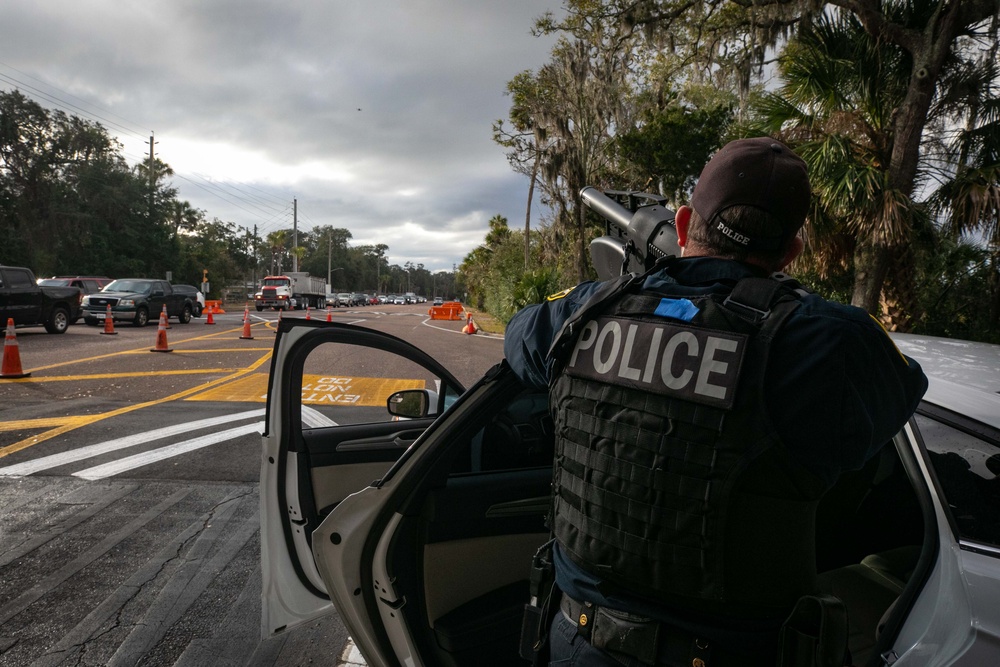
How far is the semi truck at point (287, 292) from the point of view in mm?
37781

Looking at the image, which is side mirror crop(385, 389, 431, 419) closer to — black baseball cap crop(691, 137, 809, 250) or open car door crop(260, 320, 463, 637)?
open car door crop(260, 320, 463, 637)

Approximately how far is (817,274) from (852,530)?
26.5 ft

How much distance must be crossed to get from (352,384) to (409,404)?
702 cm

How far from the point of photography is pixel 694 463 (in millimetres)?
1131

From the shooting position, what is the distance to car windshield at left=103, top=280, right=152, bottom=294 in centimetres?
1912

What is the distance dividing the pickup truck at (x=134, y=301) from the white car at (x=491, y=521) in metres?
18.0

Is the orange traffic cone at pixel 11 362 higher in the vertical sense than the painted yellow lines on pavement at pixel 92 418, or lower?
higher

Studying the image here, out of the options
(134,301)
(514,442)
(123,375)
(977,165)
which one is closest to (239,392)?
(123,375)

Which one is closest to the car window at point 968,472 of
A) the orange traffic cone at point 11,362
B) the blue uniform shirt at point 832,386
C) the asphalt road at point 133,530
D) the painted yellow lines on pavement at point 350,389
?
the blue uniform shirt at point 832,386

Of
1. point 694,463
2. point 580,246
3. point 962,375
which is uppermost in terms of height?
point 580,246

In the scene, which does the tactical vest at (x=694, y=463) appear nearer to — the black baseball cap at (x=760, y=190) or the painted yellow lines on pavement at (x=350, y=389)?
the black baseball cap at (x=760, y=190)

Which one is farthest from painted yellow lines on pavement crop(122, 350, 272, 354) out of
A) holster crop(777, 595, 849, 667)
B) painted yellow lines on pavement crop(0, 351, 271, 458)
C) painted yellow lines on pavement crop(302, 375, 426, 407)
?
holster crop(777, 595, 849, 667)

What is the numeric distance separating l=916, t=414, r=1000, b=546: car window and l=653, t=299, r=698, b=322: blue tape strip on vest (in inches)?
38.2

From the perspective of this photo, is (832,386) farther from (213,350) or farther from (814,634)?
(213,350)
